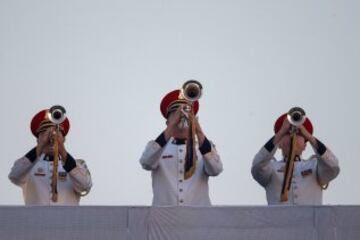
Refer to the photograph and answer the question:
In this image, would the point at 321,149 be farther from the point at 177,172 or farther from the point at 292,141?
the point at 177,172

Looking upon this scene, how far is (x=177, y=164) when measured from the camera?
8930mm

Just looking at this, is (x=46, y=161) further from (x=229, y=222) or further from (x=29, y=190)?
(x=229, y=222)

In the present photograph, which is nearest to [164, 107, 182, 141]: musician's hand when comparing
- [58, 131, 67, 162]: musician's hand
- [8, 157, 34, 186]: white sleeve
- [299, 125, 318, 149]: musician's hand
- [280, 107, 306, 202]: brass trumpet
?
[58, 131, 67, 162]: musician's hand

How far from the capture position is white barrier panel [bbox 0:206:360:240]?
22.5 ft

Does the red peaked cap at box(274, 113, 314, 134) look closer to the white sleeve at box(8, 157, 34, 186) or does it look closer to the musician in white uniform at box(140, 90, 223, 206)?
the musician in white uniform at box(140, 90, 223, 206)

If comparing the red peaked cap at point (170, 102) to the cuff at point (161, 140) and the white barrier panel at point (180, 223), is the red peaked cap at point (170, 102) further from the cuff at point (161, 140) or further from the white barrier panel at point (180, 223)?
the white barrier panel at point (180, 223)

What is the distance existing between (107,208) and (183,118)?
2.03 meters

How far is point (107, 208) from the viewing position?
688 centimetres

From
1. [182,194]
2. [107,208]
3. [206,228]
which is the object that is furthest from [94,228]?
[182,194]

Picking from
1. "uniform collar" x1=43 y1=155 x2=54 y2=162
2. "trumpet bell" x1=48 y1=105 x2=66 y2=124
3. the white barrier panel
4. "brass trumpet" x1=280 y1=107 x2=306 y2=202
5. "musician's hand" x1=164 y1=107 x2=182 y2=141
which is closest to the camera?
the white barrier panel

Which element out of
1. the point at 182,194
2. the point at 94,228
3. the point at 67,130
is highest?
the point at 67,130

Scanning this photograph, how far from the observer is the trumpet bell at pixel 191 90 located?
28.7 feet

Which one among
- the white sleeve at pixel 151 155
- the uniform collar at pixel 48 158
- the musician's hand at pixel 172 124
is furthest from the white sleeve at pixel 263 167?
the uniform collar at pixel 48 158

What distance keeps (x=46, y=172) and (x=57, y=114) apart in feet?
2.14
